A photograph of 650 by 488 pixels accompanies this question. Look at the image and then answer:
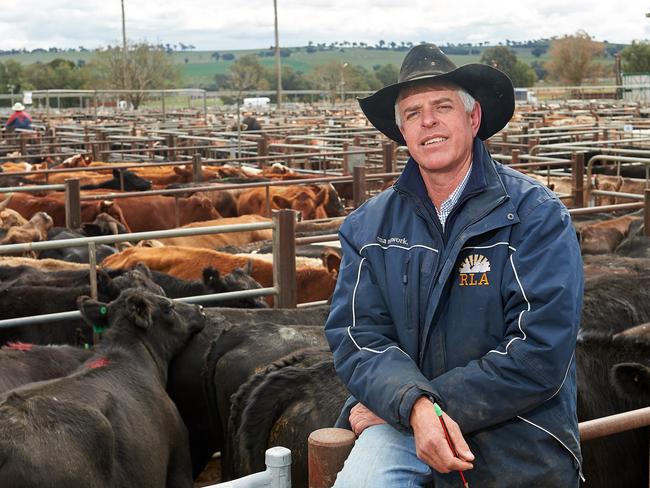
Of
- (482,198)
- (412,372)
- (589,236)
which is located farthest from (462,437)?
(589,236)

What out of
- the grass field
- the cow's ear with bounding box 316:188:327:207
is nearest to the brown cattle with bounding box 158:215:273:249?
the cow's ear with bounding box 316:188:327:207

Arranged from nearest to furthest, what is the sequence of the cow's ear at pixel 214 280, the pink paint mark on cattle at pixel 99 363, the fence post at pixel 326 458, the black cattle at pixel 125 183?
the fence post at pixel 326 458 < the pink paint mark on cattle at pixel 99 363 < the cow's ear at pixel 214 280 < the black cattle at pixel 125 183

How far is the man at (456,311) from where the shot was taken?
2.07 metres

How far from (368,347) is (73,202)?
8.15 metres

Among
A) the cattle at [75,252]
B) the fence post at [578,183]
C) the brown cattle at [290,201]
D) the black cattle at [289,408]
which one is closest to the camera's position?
the black cattle at [289,408]

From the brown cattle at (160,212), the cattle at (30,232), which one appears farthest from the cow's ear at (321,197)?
the cattle at (30,232)

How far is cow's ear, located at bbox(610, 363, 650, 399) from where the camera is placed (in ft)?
9.63

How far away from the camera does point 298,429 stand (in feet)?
11.7

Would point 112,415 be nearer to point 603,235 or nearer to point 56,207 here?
point 603,235

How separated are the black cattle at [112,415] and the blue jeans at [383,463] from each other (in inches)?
71.4

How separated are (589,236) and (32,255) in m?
5.76

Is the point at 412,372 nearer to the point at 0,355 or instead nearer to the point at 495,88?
the point at 495,88

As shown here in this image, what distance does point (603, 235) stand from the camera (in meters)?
9.30

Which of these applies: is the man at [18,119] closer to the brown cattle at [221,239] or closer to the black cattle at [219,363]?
the brown cattle at [221,239]
